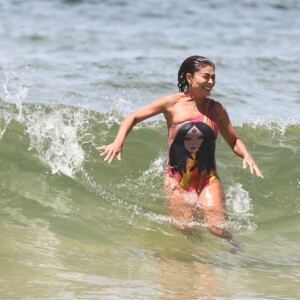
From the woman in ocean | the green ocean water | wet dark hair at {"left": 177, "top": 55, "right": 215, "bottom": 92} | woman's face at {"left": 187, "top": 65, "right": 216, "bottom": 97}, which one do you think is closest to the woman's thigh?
the woman in ocean

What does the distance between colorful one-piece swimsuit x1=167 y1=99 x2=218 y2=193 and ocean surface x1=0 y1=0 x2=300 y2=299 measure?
1.31 feet

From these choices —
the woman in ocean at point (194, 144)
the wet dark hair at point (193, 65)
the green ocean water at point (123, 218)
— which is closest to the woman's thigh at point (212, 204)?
the woman in ocean at point (194, 144)

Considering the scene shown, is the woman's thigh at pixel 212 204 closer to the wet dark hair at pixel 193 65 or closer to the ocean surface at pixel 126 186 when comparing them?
the ocean surface at pixel 126 186

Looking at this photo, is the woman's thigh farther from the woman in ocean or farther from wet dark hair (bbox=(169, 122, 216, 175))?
wet dark hair (bbox=(169, 122, 216, 175))

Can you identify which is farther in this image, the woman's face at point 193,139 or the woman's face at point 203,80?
the woman's face at point 193,139

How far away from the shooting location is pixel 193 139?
8445 millimetres

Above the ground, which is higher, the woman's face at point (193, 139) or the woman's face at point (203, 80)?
the woman's face at point (203, 80)

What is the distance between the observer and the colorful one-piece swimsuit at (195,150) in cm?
841

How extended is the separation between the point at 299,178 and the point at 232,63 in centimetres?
829

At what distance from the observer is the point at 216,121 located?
27.8 feet

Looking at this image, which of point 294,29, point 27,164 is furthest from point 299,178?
point 294,29

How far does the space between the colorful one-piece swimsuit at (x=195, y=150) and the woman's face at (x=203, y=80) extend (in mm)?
181

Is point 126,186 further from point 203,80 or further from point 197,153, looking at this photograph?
point 203,80

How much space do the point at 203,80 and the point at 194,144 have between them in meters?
0.58
